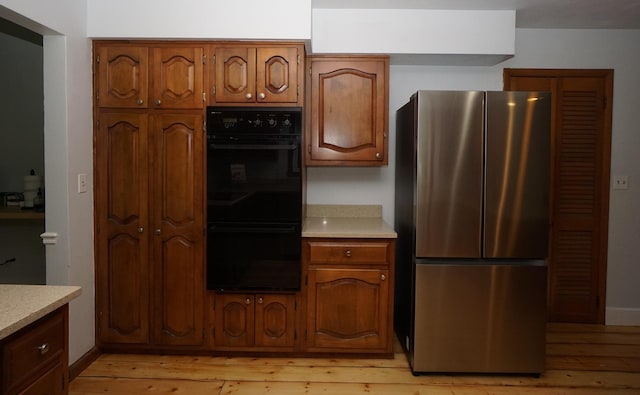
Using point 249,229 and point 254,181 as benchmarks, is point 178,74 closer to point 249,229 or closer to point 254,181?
point 254,181

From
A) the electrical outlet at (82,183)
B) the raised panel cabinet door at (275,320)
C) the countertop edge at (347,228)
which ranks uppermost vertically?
the electrical outlet at (82,183)

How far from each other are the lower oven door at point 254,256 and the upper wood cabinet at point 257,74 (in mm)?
801

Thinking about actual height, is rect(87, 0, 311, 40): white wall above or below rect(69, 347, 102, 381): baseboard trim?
above

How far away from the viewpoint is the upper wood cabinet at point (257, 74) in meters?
2.61

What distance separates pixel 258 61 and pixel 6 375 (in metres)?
2.05

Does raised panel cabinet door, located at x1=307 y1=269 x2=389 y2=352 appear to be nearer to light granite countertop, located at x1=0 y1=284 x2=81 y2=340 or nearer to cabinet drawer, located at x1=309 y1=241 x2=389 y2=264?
cabinet drawer, located at x1=309 y1=241 x2=389 y2=264

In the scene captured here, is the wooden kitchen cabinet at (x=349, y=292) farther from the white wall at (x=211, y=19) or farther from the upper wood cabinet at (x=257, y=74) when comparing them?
the white wall at (x=211, y=19)

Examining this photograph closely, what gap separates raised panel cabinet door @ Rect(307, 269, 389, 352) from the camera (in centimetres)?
263

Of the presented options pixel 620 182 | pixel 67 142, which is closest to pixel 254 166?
pixel 67 142

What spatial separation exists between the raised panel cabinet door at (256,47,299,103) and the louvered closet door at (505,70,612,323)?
1.76m

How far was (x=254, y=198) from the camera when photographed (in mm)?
2607

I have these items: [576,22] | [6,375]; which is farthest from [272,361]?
[576,22]

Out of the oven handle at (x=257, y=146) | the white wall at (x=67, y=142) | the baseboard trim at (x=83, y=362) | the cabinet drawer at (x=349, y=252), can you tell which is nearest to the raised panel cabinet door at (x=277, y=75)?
the oven handle at (x=257, y=146)

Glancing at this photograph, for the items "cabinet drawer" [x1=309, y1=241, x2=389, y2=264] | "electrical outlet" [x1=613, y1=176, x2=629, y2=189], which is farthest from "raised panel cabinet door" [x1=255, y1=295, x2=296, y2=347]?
"electrical outlet" [x1=613, y1=176, x2=629, y2=189]
